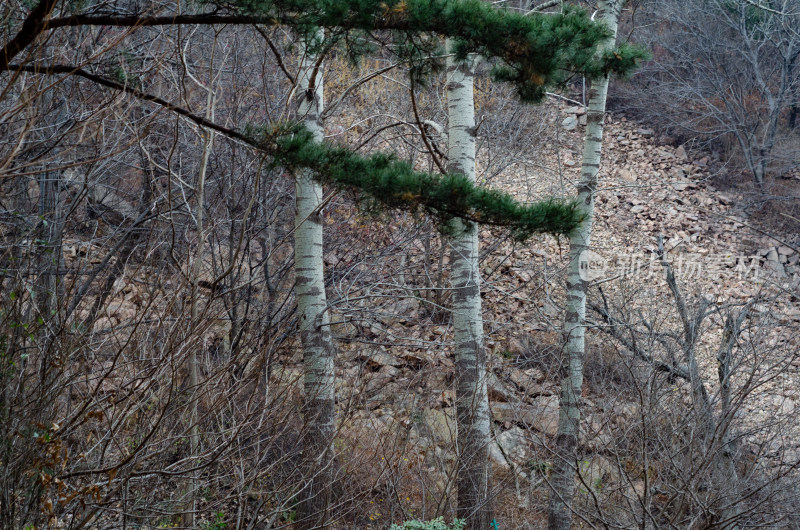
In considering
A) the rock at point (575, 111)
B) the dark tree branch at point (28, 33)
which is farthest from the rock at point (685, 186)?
the dark tree branch at point (28, 33)

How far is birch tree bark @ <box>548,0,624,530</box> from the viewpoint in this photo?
6.12 m

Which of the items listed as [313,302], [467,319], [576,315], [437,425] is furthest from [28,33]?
[437,425]

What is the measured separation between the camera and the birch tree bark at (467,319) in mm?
5777

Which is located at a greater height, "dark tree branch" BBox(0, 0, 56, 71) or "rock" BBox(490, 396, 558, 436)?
"dark tree branch" BBox(0, 0, 56, 71)

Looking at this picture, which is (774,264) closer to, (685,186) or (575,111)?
(685,186)

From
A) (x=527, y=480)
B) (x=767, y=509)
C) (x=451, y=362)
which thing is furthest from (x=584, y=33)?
(x=451, y=362)

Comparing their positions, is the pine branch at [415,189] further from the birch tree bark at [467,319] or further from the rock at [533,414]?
the rock at [533,414]

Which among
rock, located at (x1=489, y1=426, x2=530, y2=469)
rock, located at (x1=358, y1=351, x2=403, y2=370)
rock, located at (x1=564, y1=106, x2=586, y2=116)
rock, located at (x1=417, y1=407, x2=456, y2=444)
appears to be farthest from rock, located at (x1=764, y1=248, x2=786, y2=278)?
rock, located at (x1=417, y1=407, x2=456, y2=444)

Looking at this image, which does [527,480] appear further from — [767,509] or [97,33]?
[97,33]

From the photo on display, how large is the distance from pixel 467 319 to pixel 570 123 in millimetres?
13492

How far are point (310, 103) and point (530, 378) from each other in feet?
16.9

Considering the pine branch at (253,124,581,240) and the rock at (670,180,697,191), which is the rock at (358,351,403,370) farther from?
the rock at (670,180,697,191)

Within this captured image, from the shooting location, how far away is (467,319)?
600 centimetres

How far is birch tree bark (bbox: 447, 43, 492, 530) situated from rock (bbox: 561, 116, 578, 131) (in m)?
12.5
